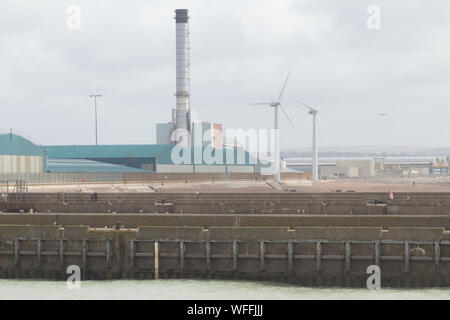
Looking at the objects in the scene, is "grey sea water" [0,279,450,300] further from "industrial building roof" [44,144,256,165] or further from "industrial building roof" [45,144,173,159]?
"industrial building roof" [45,144,173,159]

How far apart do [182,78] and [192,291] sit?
119 metres

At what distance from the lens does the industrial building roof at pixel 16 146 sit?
9888cm

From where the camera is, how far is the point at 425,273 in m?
32.9

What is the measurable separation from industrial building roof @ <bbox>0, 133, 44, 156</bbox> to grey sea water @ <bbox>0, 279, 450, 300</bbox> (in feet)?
222

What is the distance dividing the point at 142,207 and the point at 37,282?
15.5 m

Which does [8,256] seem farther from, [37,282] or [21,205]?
[21,205]

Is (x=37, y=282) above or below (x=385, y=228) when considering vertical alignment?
below

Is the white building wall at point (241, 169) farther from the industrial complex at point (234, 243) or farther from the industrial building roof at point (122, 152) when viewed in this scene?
the industrial complex at point (234, 243)

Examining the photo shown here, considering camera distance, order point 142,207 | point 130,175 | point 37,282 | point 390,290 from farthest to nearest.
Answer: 1. point 130,175
2. point 142,207
3. point 37,282
4. point 390,290

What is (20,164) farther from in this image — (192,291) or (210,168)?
(192,291)

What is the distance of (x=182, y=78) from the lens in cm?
14825

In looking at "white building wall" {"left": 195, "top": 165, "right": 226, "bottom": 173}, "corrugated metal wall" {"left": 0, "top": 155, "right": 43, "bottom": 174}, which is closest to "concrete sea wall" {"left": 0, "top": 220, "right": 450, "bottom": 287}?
"corrugated metal wall" {"left": 0, "top": 155, "right": 43, "bottom": 174}

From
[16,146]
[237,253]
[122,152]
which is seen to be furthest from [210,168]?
[237,253]
